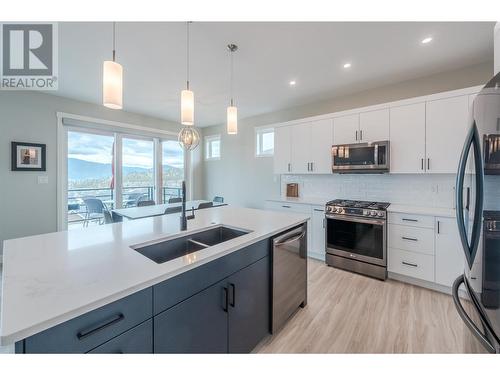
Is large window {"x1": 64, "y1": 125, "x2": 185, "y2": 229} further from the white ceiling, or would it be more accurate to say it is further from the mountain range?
the white ceiling

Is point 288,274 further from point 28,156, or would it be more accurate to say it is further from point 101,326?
point 28,156

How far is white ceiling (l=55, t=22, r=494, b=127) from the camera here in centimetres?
204

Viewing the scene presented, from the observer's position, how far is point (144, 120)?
5.01 meters

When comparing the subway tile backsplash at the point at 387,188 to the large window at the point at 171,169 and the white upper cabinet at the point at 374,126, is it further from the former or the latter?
the large window at the point at 171,169

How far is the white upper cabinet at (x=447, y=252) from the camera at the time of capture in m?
2.39

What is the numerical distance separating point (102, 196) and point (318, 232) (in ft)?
14.4

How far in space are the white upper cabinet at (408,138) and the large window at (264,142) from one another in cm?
232

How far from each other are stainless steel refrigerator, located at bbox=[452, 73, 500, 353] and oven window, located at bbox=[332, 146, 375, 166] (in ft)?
6.22

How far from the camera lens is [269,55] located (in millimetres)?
2484

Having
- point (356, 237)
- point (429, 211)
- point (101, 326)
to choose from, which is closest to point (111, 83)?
point (101, 326)

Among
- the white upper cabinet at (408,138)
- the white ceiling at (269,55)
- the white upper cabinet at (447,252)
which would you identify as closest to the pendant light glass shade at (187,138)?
the white ceiling at (269,55)
